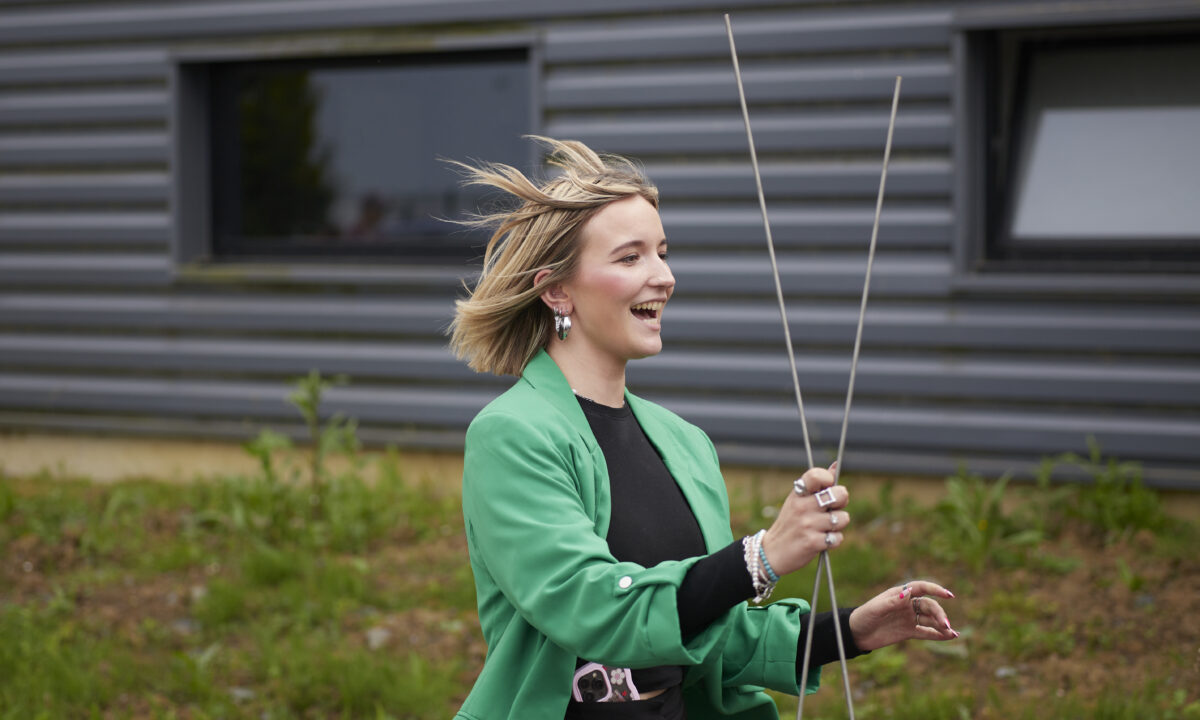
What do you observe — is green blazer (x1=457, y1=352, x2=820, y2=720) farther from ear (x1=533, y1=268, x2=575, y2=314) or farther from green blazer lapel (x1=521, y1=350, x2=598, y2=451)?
ear (x1=533, y1=268, x2=575, y2=314)

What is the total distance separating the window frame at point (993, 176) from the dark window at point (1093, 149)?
0.01 metres

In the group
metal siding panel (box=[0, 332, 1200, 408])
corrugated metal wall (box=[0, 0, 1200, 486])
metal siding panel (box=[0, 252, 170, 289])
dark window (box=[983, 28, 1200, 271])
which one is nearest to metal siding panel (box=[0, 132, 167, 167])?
corrugated metal wall (box=[0, 0, 1200, 486])

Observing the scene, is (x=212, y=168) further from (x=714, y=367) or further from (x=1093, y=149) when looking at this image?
(x=1093, y=149)

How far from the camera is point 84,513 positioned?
6.50 m

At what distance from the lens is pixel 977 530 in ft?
17.3

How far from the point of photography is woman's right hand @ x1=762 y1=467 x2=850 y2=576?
78.0 inches

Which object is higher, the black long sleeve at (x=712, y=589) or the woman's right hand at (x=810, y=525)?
the woman's right hand at (x=810, y=525)

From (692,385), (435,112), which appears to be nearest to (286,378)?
(435,112)

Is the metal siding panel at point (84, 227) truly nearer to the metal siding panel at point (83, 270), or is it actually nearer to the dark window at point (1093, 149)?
the metal siding panel at point (83, 270)

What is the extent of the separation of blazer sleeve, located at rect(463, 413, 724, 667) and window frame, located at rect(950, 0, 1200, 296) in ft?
13.3

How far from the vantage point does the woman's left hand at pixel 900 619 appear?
2314 mm

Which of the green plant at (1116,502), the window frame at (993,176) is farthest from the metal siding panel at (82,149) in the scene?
the green plant at (1116,502)

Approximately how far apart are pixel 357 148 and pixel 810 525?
230 inches

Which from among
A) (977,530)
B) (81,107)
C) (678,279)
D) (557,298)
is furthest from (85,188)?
(557,298)
